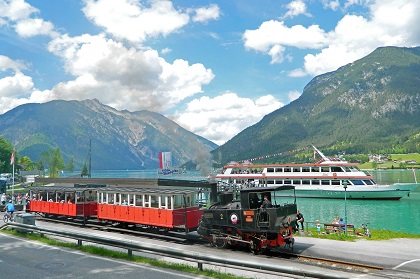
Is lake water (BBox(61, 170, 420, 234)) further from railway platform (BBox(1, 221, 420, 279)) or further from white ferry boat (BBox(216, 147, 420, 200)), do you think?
railway platform (BBox(1, 221, 420, 279))

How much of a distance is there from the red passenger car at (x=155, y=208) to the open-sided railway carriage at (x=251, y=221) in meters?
2.29

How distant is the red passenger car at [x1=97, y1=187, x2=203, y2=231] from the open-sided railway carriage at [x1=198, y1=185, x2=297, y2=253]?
2287 mm

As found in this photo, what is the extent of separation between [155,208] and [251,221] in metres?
7.01

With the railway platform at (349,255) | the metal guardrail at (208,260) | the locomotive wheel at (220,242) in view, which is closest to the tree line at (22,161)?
the locomotive wheel at (220,242)

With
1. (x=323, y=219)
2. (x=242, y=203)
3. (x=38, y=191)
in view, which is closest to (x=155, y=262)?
(x=242, y=203)

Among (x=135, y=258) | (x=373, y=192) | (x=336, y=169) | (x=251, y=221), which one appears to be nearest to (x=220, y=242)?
(x=251, y=221)

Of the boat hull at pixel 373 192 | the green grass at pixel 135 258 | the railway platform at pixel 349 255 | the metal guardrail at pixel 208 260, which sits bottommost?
the boat hull at pixel 373 192

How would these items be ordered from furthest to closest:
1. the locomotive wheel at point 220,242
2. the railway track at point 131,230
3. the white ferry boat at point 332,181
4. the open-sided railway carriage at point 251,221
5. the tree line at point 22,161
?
1. the tree line at point 22,161
2. the white ferry boat at point 332,181
3. the railway track at point 131,230
4. the locomotive wheel at point 220,242
5. the open-sided railway carriage at point 251,221

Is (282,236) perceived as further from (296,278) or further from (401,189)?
(401,189)

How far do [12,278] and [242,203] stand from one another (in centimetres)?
963

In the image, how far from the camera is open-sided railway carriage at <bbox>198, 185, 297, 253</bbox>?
15227 mm

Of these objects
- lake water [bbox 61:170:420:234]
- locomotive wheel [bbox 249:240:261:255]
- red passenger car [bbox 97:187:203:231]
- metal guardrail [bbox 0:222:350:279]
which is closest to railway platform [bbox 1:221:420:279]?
locomotive wheel [bbox 249:240:261:255]

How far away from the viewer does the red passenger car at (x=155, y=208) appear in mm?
19594

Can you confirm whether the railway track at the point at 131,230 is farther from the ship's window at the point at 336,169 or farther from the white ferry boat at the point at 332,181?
the ship's window at the point at 336,169
